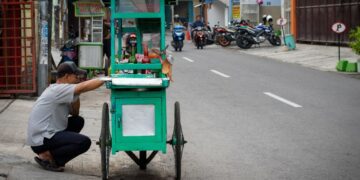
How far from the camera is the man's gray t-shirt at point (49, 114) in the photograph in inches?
308

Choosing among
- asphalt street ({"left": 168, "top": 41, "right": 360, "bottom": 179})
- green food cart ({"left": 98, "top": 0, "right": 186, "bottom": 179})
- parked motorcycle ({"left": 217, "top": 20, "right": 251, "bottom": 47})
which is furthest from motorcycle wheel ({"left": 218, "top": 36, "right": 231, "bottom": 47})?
green food cart ({"left": 98, "top": 0, "right": 186, "bottom": 179})

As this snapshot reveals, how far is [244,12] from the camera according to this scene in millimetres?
52656

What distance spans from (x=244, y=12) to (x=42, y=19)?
3896 centimetres

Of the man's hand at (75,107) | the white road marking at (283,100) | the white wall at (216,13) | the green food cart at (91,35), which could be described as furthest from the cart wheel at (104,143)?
the white wall at (216,13)

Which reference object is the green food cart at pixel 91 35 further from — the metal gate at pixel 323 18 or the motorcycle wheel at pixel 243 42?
the motorcycle wheel at pixel 243 42

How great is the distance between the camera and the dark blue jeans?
26.1ft

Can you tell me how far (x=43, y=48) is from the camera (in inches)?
580

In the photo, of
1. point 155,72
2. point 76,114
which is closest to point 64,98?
point 76,114

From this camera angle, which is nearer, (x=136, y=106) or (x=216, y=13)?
(x=136, y=106)

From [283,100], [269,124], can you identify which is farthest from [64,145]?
[283,100]

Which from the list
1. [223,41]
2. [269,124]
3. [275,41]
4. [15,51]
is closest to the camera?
[269,124]

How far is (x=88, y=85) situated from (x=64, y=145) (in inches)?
33.4

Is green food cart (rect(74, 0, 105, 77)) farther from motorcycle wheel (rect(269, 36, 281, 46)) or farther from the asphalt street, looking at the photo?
motorcycle wheel (rect(269, 36, 281, 46))

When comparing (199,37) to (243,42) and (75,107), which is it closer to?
(243,42)
